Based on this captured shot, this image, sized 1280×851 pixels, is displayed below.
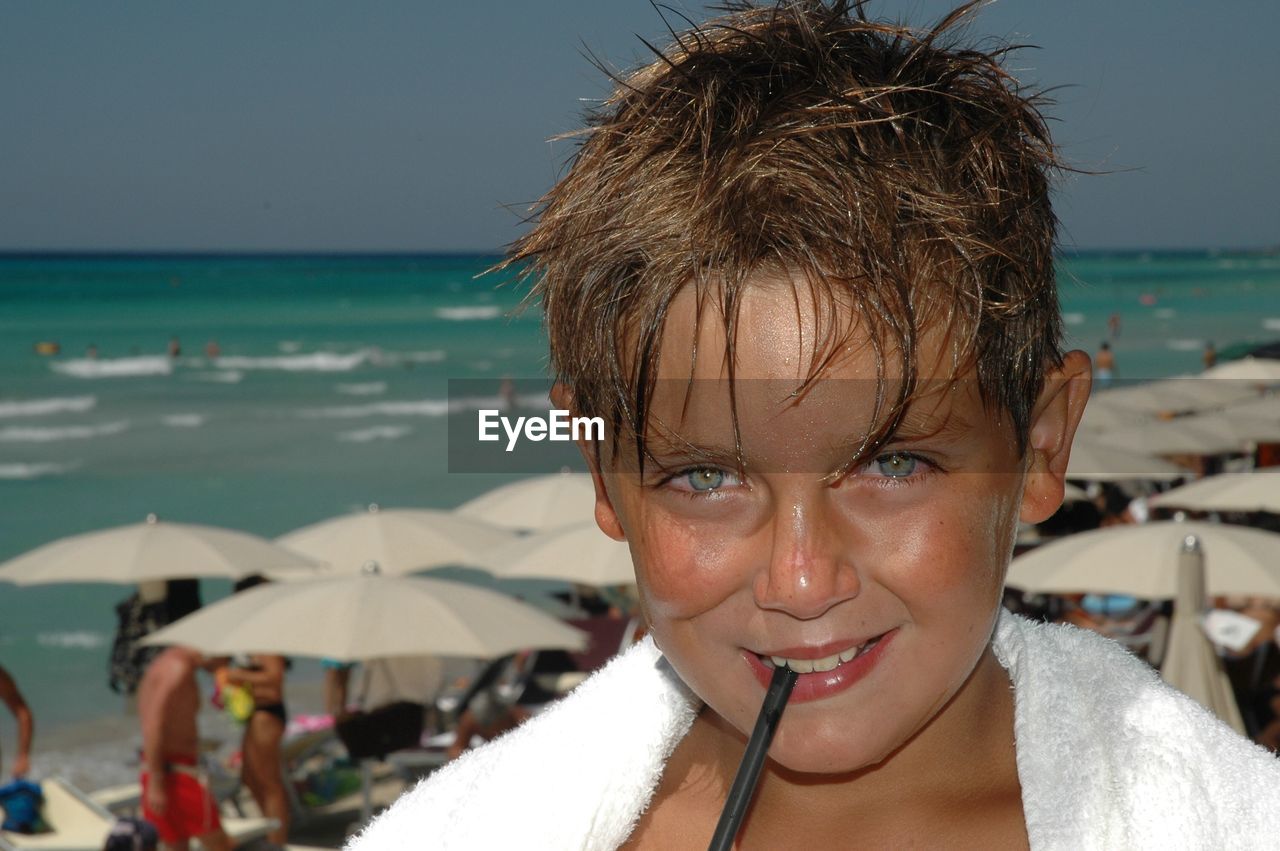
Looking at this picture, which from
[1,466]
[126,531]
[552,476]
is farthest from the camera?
[1,466]

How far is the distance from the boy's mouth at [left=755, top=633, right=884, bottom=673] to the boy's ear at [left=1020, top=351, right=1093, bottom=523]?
227 millimetres

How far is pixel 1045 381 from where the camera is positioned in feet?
4.29

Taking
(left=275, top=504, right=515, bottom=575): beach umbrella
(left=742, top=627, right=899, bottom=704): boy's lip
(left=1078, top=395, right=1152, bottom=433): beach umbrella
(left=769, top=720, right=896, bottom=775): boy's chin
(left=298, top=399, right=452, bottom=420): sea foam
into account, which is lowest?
(left=298, top=399, right=452, bottom=420): sea foam

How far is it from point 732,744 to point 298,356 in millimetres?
37530

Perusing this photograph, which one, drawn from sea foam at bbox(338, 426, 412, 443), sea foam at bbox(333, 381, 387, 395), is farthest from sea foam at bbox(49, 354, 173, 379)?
sea foam at bbox(338, 426, 412, 443)

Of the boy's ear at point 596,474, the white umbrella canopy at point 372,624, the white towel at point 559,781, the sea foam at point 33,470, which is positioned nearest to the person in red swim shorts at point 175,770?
the white umbrella canopy at point 372,624

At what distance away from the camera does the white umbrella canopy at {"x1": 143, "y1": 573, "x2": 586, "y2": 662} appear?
726 cm

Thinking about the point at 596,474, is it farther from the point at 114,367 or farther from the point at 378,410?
the point at 114,367

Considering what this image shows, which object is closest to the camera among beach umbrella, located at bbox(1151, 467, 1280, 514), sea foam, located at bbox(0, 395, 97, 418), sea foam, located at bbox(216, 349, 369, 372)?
beach umbrella, located at bbox(1151, 467, 1280, 514)

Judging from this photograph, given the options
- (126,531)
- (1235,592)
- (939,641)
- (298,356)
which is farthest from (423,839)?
(298,356)

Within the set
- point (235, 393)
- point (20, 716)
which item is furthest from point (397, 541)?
point (235, 393)

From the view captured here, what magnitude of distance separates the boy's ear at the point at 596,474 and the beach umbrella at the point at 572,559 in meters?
7.11

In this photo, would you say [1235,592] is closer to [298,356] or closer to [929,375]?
[929,375]

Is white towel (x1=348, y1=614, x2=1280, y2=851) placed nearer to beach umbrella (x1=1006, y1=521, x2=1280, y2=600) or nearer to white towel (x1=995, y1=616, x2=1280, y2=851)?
white towel (x1=995, y1=616, x2=1280, y2=851)
